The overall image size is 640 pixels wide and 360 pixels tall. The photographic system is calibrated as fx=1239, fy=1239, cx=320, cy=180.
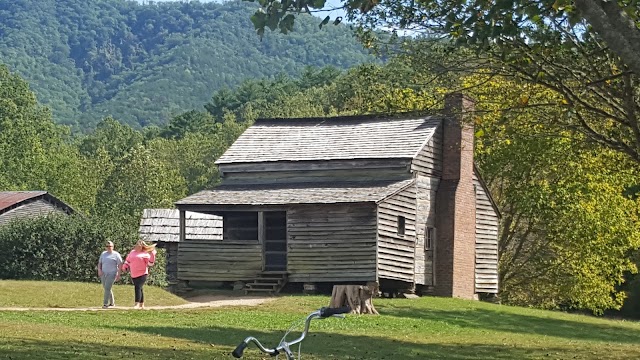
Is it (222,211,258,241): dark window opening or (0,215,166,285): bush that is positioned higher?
(222,211,258,241): dark window opening

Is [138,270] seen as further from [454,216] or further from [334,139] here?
[454,216]

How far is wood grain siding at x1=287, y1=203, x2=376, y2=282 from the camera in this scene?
4234 centimetres

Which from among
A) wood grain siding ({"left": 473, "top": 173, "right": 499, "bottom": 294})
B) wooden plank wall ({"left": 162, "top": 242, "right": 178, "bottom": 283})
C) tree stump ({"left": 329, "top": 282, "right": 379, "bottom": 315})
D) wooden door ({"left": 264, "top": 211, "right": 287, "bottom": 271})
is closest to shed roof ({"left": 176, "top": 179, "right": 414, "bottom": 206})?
wooden door ({"left": 264, "top": 211, "right": 287, "bottom": 271})

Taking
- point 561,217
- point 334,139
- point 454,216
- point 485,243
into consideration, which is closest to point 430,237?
point 454,216

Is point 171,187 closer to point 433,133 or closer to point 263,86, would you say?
point 433,133

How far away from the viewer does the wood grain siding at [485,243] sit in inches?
1911

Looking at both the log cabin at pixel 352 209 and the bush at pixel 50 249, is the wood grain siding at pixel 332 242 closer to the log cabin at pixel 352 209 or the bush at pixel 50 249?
the log cabin at pixel 352 209

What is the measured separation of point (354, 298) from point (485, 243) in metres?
15.3

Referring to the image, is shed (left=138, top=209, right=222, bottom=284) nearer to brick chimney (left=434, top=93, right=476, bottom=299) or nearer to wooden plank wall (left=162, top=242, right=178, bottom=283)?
wooden plank wall (left=162, top=242, right=178, bottom=283)

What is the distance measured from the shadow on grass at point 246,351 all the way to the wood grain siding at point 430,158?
1649cm

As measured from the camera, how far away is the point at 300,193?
44.2 metres

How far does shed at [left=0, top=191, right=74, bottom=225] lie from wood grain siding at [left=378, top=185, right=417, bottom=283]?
19069 millimetres

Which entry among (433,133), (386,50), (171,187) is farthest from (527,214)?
(171,187)

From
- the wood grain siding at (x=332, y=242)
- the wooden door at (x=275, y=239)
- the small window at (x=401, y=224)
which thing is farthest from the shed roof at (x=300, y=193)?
the small window at (x=401, y=224)
